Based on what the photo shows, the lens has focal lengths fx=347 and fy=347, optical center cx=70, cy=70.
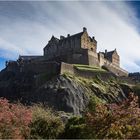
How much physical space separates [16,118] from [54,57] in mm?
71705

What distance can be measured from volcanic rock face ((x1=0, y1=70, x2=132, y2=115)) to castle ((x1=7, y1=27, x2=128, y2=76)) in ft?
12.0

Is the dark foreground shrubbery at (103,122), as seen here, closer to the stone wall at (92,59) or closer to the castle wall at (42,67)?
the castle wall at (42,67)

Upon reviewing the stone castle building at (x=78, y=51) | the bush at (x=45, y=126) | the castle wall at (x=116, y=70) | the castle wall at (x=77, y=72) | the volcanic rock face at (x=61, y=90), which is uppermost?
the stone castle building at (x=78, y=51)

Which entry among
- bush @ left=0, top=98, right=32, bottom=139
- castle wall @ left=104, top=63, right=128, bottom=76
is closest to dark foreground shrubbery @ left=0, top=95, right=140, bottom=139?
bush @ left=0, top=98, right=32, bottom=139

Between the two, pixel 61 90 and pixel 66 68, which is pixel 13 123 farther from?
pixel 66 68

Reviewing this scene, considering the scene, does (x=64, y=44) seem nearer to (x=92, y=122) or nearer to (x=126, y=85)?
(x=126, y=85)

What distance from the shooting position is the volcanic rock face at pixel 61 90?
229ft

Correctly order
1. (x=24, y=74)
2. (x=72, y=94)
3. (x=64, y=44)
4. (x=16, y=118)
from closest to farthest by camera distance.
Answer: (x=16, y=118), (x=72, y=94), (x=24, y=74), (x=64, y=44)

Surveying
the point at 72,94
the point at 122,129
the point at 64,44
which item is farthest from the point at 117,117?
the point at 64,44

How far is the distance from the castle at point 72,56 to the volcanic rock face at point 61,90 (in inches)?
144

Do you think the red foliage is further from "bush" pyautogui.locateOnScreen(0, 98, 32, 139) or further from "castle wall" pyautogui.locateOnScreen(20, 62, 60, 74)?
"castle wall" pyautogui.locateOnScreen(20, 62, 60, 74)

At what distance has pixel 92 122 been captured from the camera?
2167cm

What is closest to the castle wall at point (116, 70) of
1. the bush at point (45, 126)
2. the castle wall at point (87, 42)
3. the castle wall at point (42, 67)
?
the castle wall at point (87, 42)

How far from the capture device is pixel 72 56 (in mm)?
91875
